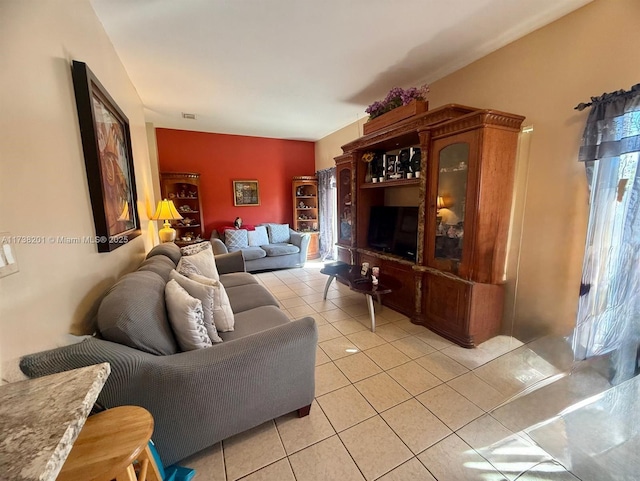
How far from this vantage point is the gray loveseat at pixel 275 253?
4.80 m

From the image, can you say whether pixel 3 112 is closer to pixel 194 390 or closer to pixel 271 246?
pixel 194 390

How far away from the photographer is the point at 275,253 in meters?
4.96

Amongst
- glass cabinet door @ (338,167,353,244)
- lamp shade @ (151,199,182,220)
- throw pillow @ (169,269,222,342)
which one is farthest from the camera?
glass cabinet door @ (338,167,353,244)

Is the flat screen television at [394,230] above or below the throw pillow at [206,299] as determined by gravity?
above

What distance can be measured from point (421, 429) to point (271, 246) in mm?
3957

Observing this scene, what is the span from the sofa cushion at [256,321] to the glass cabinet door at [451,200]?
158cm

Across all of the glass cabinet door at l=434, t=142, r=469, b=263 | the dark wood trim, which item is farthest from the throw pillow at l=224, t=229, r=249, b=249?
the dark wood trim

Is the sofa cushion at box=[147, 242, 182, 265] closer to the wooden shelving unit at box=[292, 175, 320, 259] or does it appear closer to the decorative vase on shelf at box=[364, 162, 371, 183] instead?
the decorative vase on shelf at box=[364, 162, 371, 183]

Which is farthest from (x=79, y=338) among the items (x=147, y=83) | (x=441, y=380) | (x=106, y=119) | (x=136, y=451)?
(x=147, y=83)

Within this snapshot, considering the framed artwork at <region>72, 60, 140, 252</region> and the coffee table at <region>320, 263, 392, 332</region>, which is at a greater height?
the framed artwork at <region>72, 60, 140, 252</region>

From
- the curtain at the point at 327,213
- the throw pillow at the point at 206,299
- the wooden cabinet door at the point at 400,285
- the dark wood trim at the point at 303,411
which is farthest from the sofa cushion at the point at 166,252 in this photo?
the curtain at the point at 327,213

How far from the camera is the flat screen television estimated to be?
291 cm

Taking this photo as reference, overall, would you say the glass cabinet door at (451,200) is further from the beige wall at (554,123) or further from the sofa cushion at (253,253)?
the sofa cushion at (253,253)

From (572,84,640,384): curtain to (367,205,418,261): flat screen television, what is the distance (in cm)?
136
